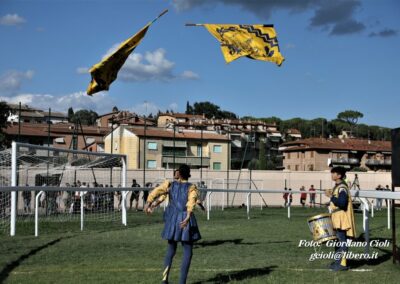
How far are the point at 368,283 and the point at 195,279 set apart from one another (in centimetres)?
253

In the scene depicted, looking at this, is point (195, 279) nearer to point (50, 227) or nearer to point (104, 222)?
point (50, 227)

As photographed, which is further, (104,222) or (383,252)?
(104,222)

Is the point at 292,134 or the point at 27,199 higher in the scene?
the point at 292,134

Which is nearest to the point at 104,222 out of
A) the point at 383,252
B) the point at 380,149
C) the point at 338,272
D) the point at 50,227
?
the point at 50,227

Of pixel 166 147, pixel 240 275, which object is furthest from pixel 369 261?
pixel 166 147

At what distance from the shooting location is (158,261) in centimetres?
1033

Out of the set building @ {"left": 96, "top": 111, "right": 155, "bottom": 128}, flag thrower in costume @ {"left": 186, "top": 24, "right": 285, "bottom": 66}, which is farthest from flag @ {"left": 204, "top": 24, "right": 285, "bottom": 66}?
building @ {"left": 96, "top": 111, "right": 155, "bottom": 128}

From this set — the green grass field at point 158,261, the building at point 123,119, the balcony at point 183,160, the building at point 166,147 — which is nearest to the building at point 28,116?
the building at point 123,119

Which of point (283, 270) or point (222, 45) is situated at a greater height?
point (222, 45)

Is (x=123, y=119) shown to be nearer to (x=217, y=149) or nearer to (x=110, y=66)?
(x=110, y=66)

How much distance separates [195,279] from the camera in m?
8.57

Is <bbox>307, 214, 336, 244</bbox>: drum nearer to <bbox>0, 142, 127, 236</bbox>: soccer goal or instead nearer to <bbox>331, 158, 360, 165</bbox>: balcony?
<bbox>0, 142, 127, 236</bbox>: soccer goal

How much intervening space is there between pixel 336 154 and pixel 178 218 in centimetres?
11204

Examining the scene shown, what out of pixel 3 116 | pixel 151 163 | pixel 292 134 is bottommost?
pixel 151 163
